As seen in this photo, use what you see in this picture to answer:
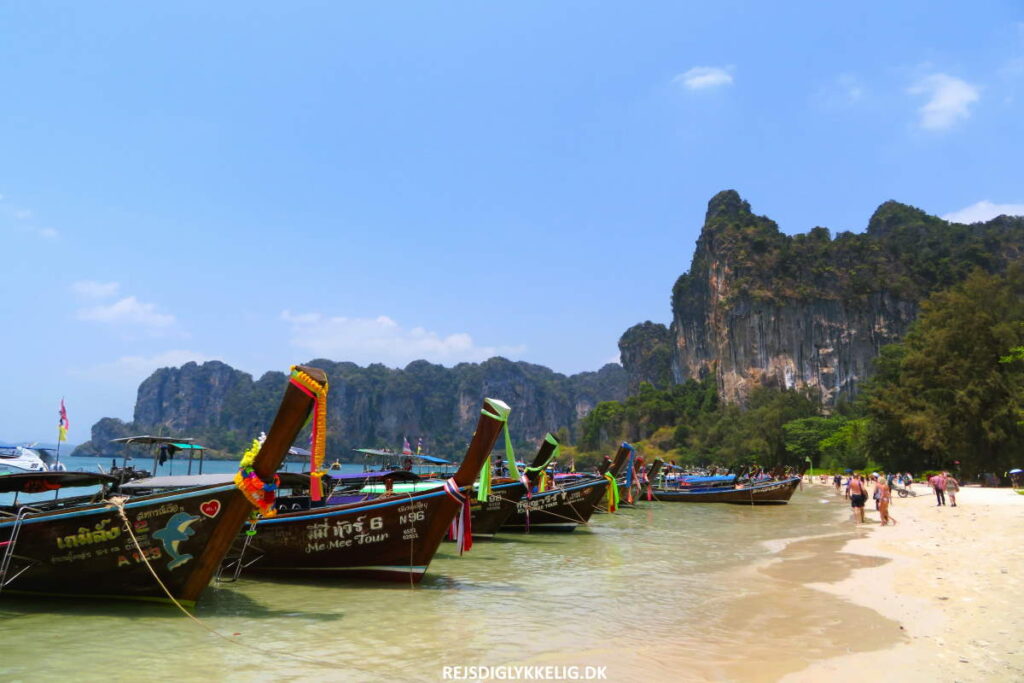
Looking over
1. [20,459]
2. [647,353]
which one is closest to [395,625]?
[20,459]

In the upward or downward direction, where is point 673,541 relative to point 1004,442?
downward

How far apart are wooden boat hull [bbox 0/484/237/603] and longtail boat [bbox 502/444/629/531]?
12.1 metres

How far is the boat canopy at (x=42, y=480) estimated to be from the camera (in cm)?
1213

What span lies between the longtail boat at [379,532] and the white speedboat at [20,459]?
76.0ft

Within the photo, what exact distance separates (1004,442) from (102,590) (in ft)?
148

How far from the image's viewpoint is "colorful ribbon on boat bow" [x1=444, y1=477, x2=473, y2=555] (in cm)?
1076

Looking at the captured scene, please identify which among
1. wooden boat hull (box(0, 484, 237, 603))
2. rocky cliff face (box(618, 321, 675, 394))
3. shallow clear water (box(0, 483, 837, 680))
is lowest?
shallow clear water (box(0, 483, 837, 680))

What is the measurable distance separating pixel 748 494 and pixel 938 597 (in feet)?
86.3

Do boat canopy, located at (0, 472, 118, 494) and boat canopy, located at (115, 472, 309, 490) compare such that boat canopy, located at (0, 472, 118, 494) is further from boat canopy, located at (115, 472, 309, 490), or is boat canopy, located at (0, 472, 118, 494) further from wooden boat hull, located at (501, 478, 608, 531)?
wooden boat hull, located at (501, 478, 608, 531)

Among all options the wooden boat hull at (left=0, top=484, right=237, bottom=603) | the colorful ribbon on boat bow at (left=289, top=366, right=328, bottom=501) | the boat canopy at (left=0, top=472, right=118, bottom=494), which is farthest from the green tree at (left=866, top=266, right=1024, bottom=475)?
the boat canopy at (left=0, top=472, right=118, bottom=494)

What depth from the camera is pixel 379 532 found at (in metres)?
10.8

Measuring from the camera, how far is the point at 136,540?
27.8 ft

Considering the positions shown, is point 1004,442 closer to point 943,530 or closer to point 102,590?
point 943,530

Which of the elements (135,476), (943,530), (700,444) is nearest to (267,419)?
(700,444)
